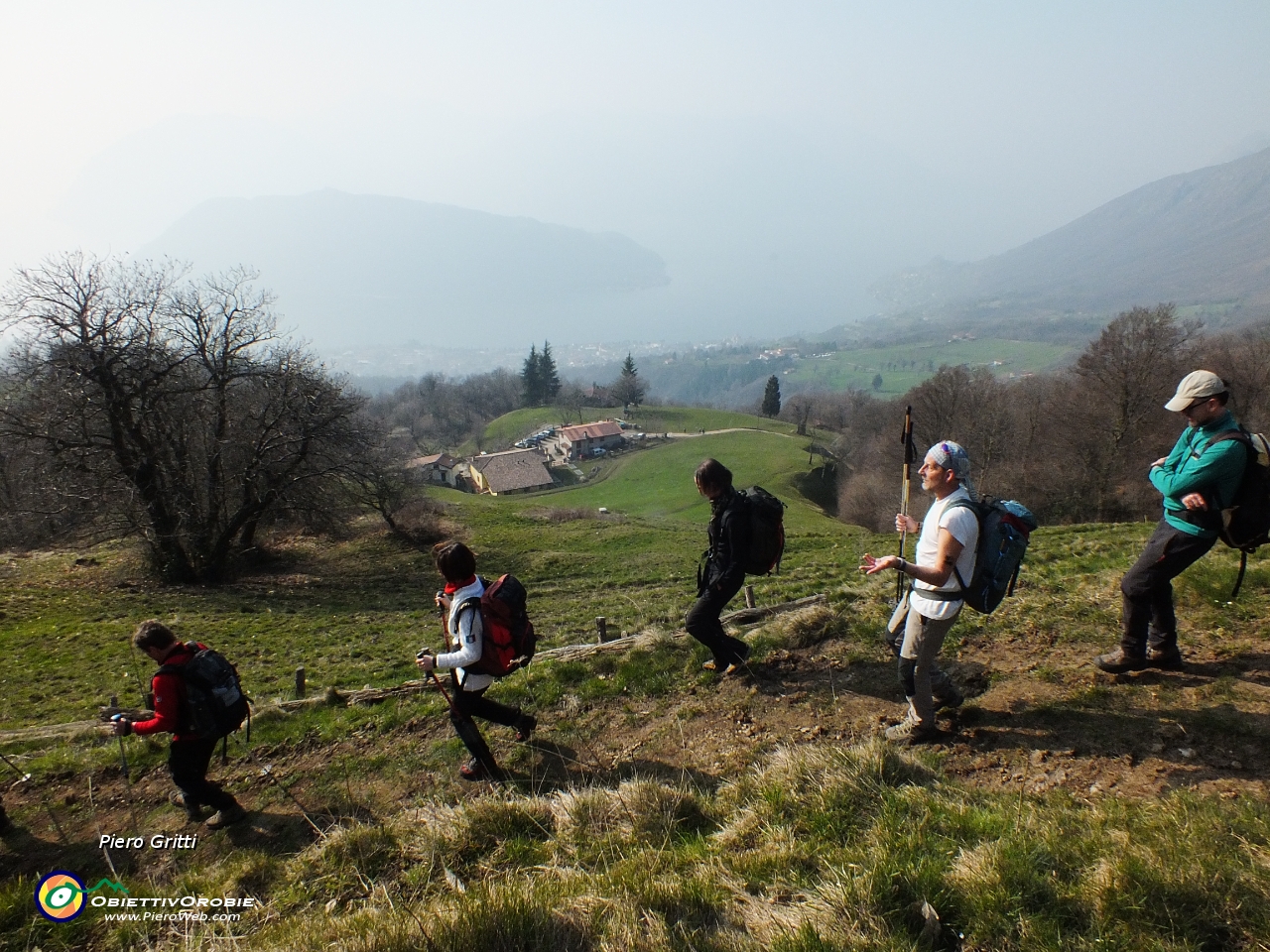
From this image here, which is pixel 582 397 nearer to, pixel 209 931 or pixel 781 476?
pixel 781 476

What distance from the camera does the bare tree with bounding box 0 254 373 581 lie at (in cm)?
2012

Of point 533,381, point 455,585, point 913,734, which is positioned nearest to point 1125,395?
point 913,734

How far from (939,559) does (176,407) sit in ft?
90.1

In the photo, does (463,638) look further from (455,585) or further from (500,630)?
(455,585)

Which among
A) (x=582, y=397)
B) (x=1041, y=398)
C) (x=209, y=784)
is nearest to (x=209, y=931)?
(x=209, y=784)

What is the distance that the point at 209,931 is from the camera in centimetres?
395

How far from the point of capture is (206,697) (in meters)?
5.55

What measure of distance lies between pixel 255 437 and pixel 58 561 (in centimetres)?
944

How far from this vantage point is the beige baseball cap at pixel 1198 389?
4883mm

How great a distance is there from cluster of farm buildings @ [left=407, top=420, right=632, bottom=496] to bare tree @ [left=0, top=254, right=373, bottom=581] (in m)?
50.6

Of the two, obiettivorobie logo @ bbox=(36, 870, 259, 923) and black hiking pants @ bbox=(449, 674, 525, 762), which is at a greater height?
black hiking pants @ bbox=(449, 674, 525, 762)

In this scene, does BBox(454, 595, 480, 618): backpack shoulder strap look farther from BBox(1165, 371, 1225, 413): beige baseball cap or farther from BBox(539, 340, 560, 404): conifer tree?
BBox(539, 340, 560, 404): conifer tree

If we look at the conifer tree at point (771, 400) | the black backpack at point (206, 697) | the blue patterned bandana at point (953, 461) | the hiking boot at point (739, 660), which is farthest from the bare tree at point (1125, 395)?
the conifer tree at point (771, 400)

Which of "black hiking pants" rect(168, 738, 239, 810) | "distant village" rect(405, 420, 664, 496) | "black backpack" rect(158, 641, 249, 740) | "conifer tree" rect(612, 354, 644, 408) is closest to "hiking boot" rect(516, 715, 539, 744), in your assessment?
"black backpack" rect(158, 641, 249, 740)
